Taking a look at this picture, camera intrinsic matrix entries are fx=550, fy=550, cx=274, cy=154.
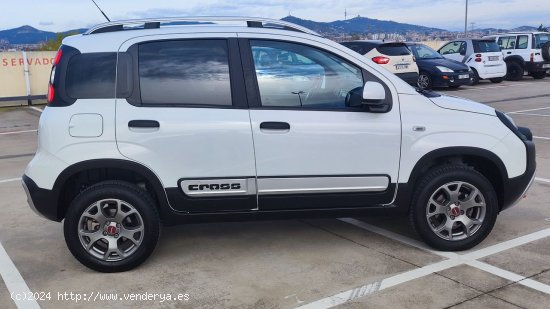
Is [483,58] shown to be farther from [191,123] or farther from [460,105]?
[191,123]

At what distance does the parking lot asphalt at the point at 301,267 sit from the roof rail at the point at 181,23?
70.0 inches

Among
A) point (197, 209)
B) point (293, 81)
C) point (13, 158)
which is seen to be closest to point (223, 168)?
point (197, 209)

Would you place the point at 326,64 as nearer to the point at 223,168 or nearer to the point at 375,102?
the point at 375,102

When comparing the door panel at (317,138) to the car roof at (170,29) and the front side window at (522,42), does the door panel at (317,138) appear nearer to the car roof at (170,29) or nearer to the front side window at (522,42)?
the car roof at (170,29)

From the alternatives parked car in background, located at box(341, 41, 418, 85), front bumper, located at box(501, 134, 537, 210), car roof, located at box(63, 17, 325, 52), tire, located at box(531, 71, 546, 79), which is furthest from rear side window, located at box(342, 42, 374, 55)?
car roof, located at box(63, 17, 325, 52)

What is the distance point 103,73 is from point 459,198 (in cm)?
285

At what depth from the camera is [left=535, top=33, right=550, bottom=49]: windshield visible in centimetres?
2061

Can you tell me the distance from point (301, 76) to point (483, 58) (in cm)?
1693

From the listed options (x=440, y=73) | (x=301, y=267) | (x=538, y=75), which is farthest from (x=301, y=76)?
(x=538, y=75)

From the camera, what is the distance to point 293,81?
4137 mm

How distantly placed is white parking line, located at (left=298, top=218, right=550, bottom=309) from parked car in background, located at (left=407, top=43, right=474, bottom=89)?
43.5 ft

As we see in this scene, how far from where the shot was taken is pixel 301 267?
4.11m

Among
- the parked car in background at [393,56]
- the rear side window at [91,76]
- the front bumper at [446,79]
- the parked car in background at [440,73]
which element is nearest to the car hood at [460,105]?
the rear side window at [91,76]

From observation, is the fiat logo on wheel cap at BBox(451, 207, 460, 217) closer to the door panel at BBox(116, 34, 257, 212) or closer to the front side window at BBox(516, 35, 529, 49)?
the door panel at BBox(116, 34, 257, 212)
